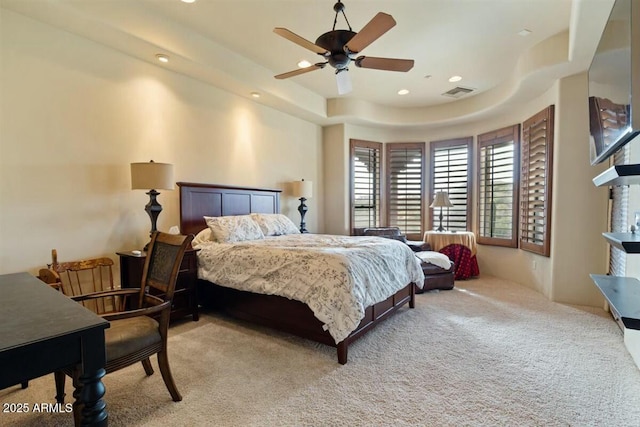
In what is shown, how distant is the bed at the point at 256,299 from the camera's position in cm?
268

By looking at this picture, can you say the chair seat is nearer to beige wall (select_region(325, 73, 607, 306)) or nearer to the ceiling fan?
the ceiling fan

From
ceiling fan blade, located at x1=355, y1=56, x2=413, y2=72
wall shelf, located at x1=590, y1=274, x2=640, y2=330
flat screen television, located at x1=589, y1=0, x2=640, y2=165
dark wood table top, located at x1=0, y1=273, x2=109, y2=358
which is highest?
ceiling fan blade, located at x1=355, y1=56, x2=413, y2=72

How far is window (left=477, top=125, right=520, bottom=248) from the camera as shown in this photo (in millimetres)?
5094

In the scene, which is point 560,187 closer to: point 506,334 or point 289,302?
point 506,334

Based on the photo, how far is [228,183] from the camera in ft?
14.5

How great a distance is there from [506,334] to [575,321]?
0.97 m

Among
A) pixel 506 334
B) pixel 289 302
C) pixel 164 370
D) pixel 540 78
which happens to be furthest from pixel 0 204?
pixel 540 78

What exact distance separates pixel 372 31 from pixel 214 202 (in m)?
2.83

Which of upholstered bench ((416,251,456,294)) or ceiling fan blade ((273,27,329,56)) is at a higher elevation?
ceiling fan blade ((273,27,329,56))

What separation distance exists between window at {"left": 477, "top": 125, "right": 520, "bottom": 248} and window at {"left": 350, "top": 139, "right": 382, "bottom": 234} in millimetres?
1907

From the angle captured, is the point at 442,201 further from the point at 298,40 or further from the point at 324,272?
the point at 298,40

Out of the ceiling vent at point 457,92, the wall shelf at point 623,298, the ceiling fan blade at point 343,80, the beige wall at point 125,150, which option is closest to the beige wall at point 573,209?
the beige wall at point 125,150

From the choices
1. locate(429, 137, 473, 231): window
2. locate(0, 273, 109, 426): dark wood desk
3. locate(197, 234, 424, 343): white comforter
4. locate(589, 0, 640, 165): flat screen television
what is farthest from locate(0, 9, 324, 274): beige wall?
locate(429, 137, 473, 231): window

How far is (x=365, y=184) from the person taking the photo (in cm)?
634
